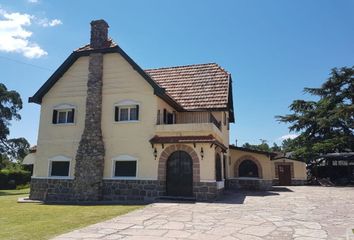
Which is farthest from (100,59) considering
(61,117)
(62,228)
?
(62,228)

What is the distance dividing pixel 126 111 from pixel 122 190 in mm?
5159

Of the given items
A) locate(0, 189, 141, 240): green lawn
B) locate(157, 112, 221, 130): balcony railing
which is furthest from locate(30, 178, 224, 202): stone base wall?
locate(0, 189, 141, 240): green lawn

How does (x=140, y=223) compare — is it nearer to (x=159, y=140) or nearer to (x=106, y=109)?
(x=159, y=140)

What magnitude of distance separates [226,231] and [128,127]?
11.8 metres

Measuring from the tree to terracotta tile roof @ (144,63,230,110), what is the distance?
71.5ft

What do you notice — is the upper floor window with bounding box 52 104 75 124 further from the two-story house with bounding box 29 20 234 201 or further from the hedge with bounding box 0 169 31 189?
the hedge with bounding box 0 169 31 189

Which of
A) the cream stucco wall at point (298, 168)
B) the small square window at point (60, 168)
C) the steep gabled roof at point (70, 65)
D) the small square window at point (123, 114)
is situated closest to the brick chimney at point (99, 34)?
the steep gabled roof at point (70, 65)

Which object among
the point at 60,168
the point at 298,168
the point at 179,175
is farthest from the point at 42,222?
the point at 298,168

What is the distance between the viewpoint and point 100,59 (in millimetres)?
21109

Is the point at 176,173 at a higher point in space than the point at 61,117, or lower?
lower

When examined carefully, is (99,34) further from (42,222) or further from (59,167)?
(42,222)

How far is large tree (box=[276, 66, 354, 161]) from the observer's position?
36.0 metres

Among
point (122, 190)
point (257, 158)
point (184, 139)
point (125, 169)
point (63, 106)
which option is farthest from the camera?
point (257, 158)

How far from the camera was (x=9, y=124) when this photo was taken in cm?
3888
